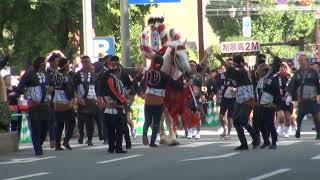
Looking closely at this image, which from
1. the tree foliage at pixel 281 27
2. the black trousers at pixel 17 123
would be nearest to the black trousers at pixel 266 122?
the black trousers at pixel 17 123

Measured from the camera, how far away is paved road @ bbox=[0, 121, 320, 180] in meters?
13.2

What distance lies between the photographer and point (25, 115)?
2338 cm

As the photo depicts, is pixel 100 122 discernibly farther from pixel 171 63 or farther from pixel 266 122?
pixel 266 122

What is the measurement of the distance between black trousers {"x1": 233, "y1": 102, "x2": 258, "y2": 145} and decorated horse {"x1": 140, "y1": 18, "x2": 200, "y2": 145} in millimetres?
1935

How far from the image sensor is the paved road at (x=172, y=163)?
1325 centimetres

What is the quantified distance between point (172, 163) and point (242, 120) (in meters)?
2.78

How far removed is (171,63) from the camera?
62.4 feet

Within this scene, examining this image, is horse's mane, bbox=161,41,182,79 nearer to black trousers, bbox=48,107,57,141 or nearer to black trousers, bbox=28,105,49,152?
black trousers, bbox=48,107,57,141

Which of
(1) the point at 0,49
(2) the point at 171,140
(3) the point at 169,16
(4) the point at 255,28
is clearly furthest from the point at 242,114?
(3) the point at 169,16

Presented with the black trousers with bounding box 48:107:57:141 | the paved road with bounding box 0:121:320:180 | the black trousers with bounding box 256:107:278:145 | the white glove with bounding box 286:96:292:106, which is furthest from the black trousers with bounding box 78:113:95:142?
the white glove with bounding box 286:96:292:106

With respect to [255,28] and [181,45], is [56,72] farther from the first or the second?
[255,28]

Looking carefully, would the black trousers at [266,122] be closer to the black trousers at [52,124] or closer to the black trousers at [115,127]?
the black trousers at [115,127]

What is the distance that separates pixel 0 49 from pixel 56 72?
521 inches

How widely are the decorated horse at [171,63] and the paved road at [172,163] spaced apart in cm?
63
